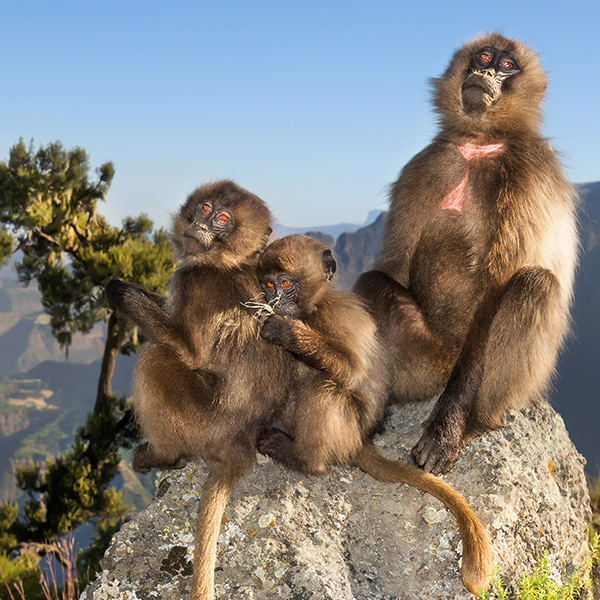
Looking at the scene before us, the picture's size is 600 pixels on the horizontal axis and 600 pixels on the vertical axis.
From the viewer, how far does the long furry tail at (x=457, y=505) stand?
2.85 metres

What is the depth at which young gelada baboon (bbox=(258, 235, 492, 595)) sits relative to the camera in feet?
10.7

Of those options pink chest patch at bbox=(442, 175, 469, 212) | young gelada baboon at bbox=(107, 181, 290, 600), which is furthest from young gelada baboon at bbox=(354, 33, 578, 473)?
young gelada baboon at bbox=(107, 181, 290, 600)

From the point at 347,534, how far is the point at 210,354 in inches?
48.0

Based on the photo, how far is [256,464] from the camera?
356 cm

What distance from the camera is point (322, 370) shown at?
3.39 metres

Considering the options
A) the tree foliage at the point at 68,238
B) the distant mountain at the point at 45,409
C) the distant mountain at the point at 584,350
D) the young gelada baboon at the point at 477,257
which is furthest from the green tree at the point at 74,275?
the distant mountain at the point at 45,409

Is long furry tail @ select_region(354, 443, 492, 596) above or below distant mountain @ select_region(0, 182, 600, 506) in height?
above

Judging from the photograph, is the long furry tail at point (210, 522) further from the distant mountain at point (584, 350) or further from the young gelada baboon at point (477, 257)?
the distant mountain at point (584, 350)

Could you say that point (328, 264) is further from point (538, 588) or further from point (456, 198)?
point (538, 588)

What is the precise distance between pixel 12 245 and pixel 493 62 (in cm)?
1482

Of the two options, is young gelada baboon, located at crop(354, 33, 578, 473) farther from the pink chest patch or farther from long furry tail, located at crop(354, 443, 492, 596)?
long furry tail, located at crop(354, 443, 492, 596)

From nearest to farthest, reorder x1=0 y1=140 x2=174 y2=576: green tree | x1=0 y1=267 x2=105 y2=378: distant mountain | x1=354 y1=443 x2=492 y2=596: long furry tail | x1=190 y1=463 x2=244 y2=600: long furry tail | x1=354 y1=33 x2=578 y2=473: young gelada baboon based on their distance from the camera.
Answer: x1=190 y1=463 x2=244 y2=600: long furry tail → x1=354 y1=443 x2=492 y2=596: long furry tail → x1=354 y1=33 x2=578 y2=473: young gelada baboon → x1=0 y1=140 x2=174 y2=576: green tree → x1=0 y1=267 x2=105 y2=378: distant mountain

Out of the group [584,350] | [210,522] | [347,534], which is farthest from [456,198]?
[584,350]

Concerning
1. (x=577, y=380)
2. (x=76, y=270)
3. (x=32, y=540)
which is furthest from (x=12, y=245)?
(x=577, y=380)
